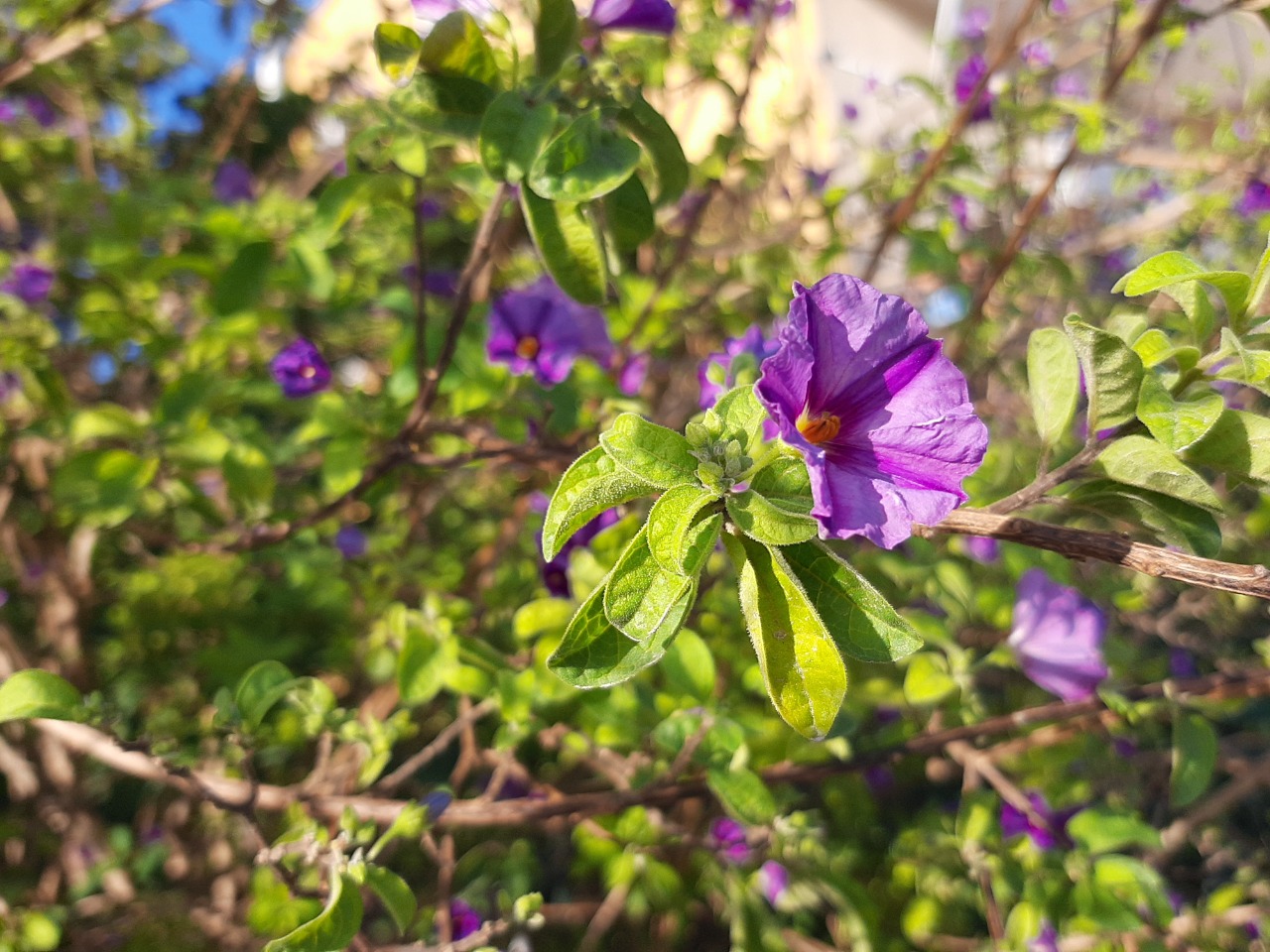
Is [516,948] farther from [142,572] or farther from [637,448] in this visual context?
[142,572]

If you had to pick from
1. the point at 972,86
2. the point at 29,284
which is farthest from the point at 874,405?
the point at 29,284

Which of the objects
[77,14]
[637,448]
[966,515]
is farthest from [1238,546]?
[77,14]

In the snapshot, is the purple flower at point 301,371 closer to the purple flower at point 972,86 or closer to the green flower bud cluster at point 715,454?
the green flower bud cluster at point 715,454

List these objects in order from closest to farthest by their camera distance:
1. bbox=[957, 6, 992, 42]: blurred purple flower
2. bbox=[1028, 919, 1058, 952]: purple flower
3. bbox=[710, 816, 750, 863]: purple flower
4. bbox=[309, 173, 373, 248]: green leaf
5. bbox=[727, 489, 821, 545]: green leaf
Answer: bbox=[727, 489, 821, 545]: green leaf, bbox=[309, 173, 373, 248]: green leaf, bbox=[710, 816, 750, 863]: purple flower, bbox=[1028, 919, 1058, 952]: purple flower, bbox=[957, 6, 992, 42]: blurred purple flower

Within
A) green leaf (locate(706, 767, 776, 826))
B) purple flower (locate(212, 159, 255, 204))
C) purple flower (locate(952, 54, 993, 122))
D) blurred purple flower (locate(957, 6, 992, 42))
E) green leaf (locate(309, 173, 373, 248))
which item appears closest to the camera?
green leaf (locate(706, 767, 776, 826))

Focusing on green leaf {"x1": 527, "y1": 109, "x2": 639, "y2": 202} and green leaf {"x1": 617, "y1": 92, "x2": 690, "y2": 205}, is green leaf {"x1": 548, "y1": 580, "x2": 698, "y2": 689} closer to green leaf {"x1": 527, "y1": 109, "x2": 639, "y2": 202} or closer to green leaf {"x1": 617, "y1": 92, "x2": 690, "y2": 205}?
green leaf {"x1": 527, "y1": 109, "x2": 639, "y2": 202}

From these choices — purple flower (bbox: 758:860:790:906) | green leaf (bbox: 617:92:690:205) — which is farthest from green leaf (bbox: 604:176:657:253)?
purple flower (bbox: 758:860:790:906)

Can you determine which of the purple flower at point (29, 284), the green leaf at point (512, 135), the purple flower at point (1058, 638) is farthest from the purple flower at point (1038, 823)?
the purple flower at point (29, 284)
